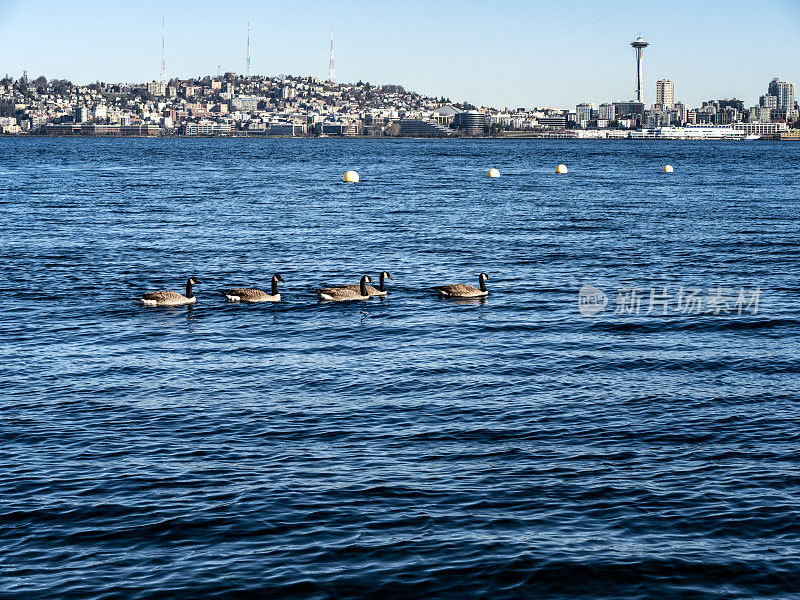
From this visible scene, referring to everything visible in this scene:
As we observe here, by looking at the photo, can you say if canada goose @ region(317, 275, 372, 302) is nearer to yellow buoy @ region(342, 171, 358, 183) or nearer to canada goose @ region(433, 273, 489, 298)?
canada goose @ region(433, 273, 489, 298)

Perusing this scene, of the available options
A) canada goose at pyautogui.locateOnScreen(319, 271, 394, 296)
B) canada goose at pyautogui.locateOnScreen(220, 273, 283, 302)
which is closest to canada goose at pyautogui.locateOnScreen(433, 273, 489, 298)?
canada goose at pyautogui.locateOnScreen(319, 271, 394, 296)

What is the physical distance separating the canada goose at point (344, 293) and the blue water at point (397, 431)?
586 mm

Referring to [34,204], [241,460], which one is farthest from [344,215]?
[241,460]

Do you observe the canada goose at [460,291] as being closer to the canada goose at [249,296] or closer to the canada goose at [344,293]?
the canada goose at [344,293]

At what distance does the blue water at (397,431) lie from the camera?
14711mm

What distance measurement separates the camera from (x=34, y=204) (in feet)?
241

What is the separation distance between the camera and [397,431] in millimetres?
20547

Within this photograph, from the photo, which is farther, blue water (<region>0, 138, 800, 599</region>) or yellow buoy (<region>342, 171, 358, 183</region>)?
yellow buoy (<region>342, 171, 358, 183</region>)

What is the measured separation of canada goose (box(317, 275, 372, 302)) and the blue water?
59 centimetres

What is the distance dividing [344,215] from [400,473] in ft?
167

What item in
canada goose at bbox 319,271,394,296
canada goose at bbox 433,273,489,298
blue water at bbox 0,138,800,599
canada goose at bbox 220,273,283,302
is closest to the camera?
blue water at bbox 0,138,800,599

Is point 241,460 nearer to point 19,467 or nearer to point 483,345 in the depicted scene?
point 19,467

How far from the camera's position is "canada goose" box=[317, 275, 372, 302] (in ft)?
117

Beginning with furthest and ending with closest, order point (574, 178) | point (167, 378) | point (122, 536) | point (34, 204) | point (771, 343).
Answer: point (574, 178) < point (34, 204) < point (771, 343) < point (167, 378) < point (122, 536)
